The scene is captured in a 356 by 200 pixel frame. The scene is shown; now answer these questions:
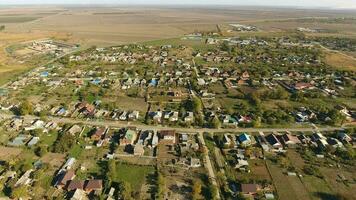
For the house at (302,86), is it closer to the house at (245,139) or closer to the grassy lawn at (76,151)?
the house at (245,139)

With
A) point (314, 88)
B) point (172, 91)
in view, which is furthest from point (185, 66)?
point (314, 88)

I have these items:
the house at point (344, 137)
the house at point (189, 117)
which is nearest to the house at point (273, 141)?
the house at point (344, 137)

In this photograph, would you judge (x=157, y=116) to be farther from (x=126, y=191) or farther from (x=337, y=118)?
(x=337, y=118)

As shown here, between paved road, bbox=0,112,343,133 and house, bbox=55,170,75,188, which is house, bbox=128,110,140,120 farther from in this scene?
house, bbox=55,170,75,188

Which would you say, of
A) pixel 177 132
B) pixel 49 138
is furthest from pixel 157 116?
pixel 49 138

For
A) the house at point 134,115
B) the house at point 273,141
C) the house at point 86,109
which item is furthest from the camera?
the house at point 86,109

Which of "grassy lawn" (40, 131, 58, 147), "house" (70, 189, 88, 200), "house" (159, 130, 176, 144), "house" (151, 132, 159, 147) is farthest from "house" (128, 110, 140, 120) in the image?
"house" (70, 189, 88, 200)

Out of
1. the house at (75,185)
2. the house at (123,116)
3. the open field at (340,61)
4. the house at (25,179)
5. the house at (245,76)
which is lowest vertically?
the house at (25,179)

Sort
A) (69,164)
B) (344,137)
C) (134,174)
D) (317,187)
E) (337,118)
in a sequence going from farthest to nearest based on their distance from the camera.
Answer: (337,118) → (344,137) → (69,164) → (134,174) → (317,187)
